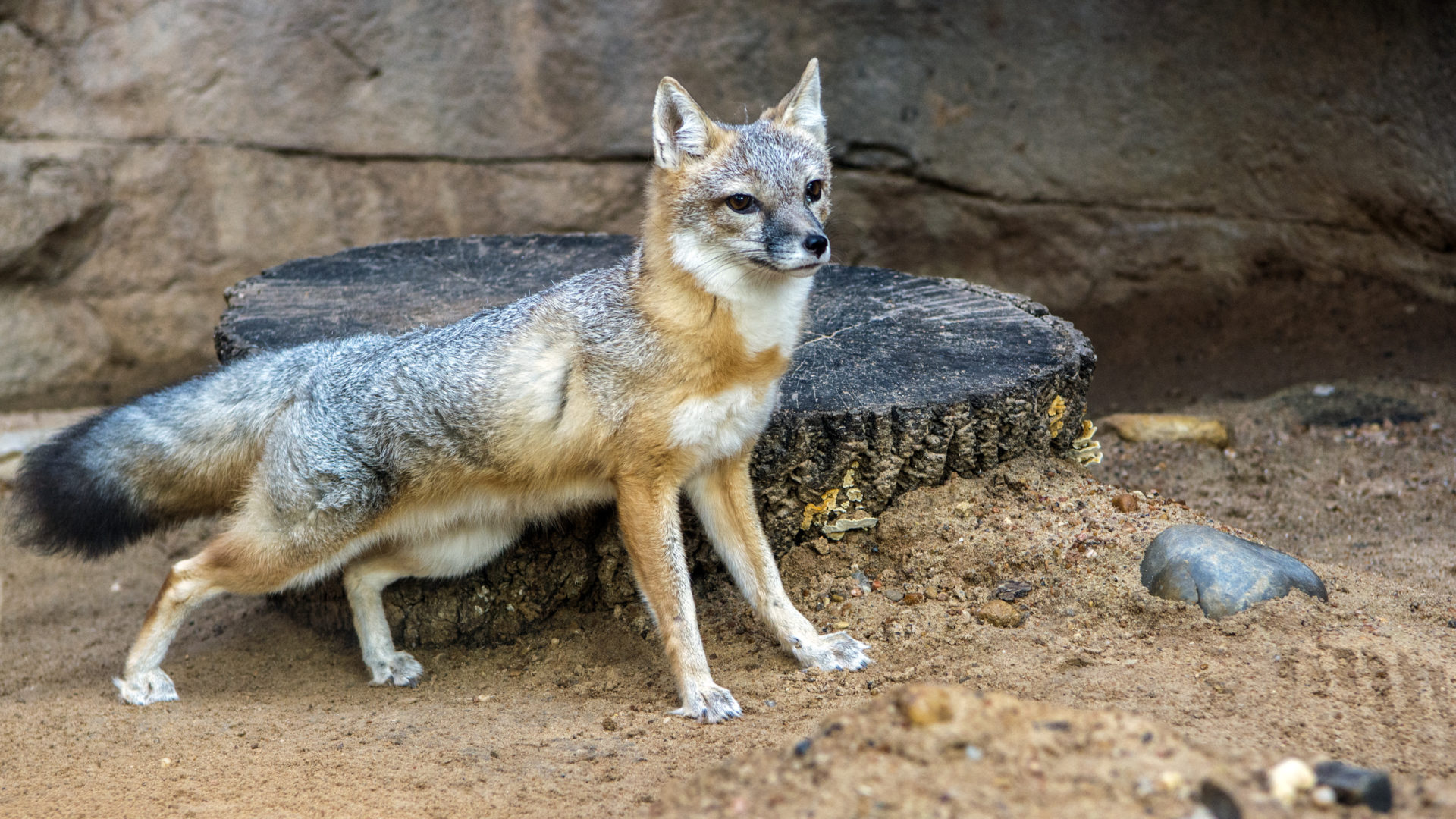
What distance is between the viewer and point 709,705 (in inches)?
136

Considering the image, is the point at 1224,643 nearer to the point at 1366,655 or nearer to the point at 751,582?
the point at 1366,655

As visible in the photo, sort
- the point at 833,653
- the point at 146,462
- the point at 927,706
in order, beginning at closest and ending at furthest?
the point at 927,706, the point at 833,653, the point at 146,462

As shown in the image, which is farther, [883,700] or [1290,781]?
[883,700]

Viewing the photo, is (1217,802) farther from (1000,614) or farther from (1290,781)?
(1000,614)

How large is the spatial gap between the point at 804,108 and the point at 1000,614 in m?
1.69

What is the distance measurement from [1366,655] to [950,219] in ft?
15.9

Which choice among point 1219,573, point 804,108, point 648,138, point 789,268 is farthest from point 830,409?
point 648,138

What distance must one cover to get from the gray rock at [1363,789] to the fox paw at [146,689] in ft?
11.5

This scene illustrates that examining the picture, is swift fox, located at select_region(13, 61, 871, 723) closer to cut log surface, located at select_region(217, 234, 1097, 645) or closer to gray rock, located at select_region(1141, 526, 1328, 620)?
cut log surface, located at select_region(217, 234, 1097, 645)

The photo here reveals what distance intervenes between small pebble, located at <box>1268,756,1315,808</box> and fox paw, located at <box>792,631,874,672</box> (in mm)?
1612

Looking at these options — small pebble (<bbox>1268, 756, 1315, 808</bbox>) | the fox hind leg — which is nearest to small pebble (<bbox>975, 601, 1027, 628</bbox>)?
small pebble (<bbox>1268, 756, 1315, 808</bbox>)

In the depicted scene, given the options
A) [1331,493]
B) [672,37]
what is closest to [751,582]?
[1331,493]

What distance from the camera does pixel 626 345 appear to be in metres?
3.54

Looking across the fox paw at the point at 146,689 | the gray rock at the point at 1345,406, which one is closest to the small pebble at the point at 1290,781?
the fox paw at the point at 146,689
